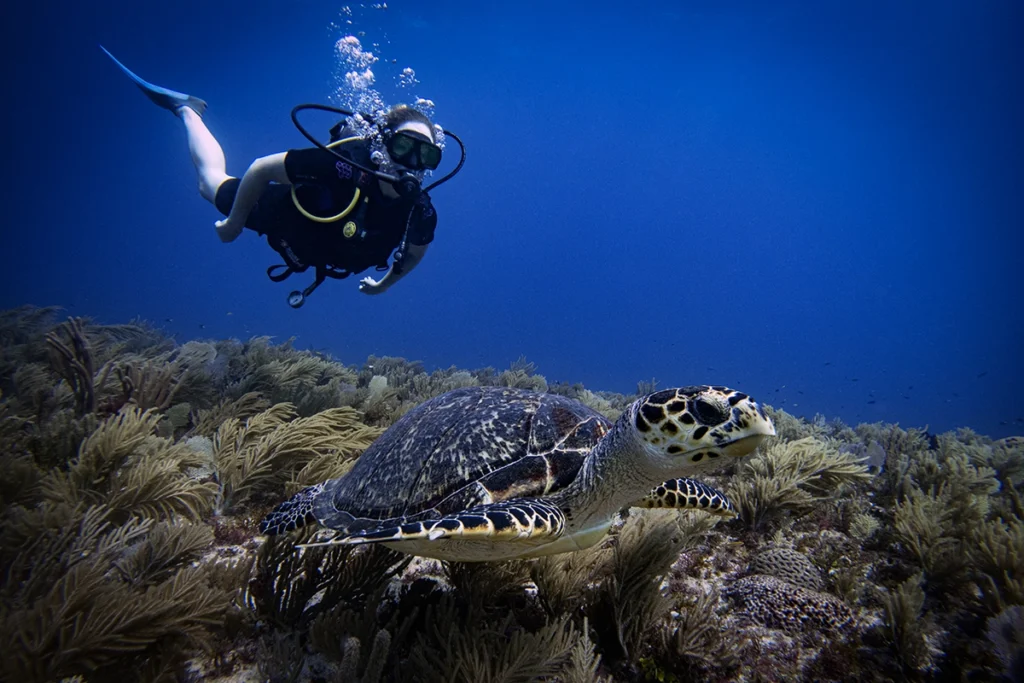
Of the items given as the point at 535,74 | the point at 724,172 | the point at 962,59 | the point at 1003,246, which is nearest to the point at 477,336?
the point at 535,74

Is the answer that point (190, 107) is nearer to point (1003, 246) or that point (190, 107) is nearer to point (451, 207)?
point (451, 207)

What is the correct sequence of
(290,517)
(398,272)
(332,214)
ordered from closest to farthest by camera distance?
(290,517) < (332,214) < (398,272)

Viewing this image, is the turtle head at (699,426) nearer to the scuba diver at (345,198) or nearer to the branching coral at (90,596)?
the branching coral at (90,596)

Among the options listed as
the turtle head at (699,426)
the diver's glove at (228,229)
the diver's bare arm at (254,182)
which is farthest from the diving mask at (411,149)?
the turtle head at (699,426)

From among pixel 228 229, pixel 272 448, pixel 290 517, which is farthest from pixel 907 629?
pixel 228 229

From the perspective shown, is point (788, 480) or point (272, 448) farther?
point (272, 448)

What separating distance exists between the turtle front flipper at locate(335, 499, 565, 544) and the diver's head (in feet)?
19.4

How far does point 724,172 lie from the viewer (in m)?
→ 128

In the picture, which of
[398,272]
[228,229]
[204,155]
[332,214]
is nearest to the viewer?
[332,214]

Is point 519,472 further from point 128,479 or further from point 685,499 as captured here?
point 128,479

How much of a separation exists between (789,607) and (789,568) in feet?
1.17

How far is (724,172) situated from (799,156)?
21.1m

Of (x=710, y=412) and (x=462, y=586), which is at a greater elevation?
(x=710, y=412)

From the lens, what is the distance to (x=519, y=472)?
7.30 feet
